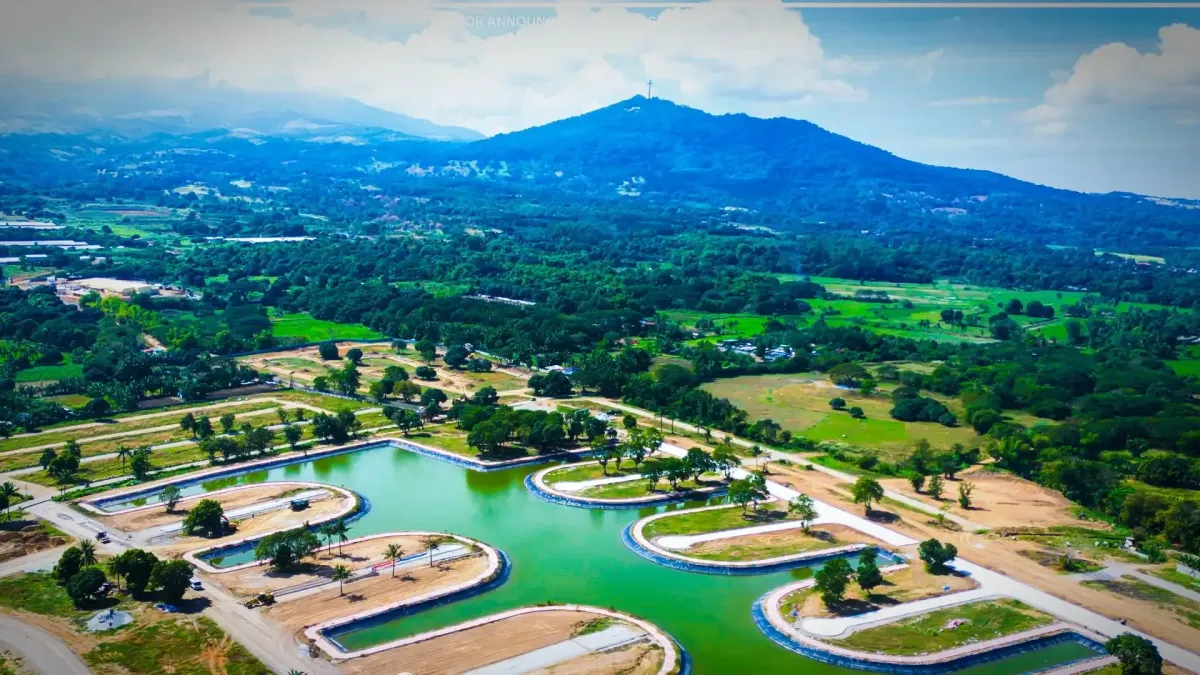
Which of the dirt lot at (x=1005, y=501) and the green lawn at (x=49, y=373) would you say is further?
the green lawn at (x=49, y=373)

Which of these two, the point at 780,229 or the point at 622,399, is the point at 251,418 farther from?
the point at 780,229

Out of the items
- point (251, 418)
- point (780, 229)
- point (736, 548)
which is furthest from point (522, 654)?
point (780, 229)

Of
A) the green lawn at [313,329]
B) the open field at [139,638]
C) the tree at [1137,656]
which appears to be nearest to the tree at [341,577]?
the open field at [139,638]

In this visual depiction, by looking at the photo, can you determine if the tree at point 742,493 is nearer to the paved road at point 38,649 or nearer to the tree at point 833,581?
the tree at point 833,581

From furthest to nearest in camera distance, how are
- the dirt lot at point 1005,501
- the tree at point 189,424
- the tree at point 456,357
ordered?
1. the tree at point 456,357
2. the tree at point 189,424
3. the dirt lot at point 1005,501

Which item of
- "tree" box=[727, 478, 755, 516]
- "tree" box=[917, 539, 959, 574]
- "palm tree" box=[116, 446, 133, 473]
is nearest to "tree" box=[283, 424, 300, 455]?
"palm tree" box=[116, 446, 133, 473]

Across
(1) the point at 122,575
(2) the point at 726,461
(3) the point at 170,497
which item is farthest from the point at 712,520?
(3) the point at 170,497
